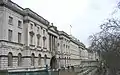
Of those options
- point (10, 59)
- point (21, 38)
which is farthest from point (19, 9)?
point (10, 59)

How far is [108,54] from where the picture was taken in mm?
38094

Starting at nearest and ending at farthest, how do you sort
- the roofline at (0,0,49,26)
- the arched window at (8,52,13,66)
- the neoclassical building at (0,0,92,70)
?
1. the neoclassical building at (0,0,92,70)
2. the roofline at (0,0,49,26)
3. the arched window at (8,52,13,66)

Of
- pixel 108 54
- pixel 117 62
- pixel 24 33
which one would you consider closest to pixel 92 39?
pixel 108 54

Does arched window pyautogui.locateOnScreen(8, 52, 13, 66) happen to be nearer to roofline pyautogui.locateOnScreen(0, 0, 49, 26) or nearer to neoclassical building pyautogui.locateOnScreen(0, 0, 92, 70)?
neoclassical building pyautogui.locateOnScreen(0, 0, 92, 70)

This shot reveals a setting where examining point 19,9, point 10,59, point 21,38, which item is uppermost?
→ point 19,9

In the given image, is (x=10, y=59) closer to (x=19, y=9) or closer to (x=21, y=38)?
(x=21, y=38)

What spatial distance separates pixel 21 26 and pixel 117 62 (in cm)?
1773

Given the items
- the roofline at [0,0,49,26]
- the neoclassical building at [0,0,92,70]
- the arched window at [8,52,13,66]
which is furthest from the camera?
the arched window at [8,52,13,66]

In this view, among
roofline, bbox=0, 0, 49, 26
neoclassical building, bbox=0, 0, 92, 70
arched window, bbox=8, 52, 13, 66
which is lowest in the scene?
Answer: arched window, bbox=8, 52, 13, 66

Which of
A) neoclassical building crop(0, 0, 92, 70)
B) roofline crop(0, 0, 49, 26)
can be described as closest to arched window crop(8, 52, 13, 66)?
neoclassical building crop(0, 0, 92, 70)

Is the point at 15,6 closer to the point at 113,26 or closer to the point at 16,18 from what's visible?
the point at 16,18

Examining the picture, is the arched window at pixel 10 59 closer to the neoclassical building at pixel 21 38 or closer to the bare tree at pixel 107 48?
the neoclassical building at pixel 21 38

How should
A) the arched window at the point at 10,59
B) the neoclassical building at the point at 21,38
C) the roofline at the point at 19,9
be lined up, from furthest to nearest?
the arched window at the point at 10,59 < the roofline at the point at 19,9 < the neoclassical building at the point at 21,38

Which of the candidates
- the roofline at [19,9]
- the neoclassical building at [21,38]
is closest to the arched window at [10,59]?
the neoclassical building at [21,38]
